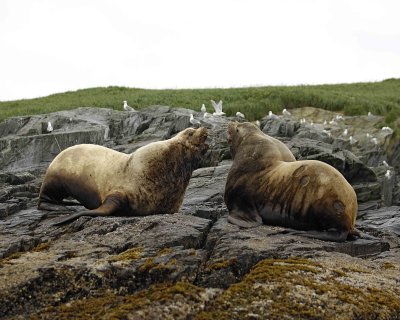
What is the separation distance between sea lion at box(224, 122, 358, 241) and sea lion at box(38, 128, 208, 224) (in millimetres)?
766

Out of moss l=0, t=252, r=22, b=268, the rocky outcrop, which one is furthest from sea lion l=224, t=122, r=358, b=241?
moss l=0, t=252, r=22, b=268

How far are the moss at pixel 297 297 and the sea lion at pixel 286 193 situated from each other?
1.95m

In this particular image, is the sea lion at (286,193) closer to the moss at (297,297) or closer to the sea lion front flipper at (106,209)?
the sea lion front flipper at (106,209)

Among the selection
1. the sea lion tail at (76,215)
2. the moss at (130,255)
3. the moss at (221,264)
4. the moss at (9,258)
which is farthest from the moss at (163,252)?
the sea lion tail at (76,215)

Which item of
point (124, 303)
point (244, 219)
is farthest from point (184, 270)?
point (244, 219)

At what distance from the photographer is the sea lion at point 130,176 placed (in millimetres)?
9523

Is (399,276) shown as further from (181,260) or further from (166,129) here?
(166,129)

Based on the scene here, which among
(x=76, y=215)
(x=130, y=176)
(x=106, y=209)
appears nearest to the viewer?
(x=76, y=215)

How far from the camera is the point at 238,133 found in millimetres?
10086

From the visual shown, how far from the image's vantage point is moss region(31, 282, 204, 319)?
5324mm

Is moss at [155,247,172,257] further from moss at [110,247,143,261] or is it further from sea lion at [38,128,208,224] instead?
sea lion at [38,128,208,224]

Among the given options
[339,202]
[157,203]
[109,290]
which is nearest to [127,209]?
[157,203]

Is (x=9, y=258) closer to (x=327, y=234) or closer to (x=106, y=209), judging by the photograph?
(x=106, y=209)

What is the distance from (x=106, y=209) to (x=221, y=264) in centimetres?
313
